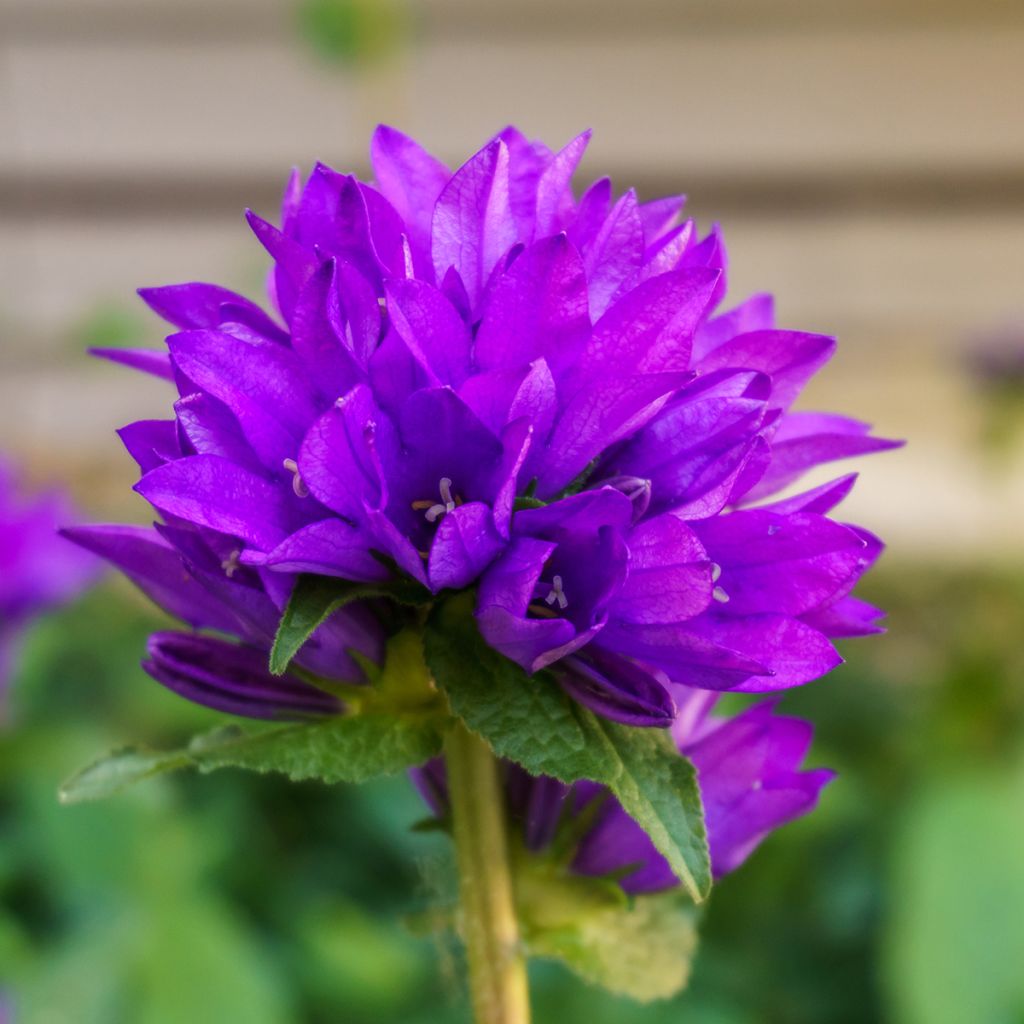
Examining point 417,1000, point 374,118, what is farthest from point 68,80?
point 417,1000

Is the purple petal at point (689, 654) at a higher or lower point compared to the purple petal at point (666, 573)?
lower

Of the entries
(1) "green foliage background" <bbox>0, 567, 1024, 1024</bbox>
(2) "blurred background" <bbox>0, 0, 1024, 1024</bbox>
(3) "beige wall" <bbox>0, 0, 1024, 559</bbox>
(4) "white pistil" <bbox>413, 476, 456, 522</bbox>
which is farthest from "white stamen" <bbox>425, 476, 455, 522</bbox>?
(3) "beige wall" <bbox>0, 0, 1024, 559</bbox>

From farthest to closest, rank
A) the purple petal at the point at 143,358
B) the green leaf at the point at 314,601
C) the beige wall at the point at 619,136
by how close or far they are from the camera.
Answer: the beige wall at the point at 619,136, the purple petal at the point at 143,358, the green leaf at the point at 314,601

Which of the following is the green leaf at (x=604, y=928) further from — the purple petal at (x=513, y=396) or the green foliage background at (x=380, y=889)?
the green foliage background at (x=380, y=889)

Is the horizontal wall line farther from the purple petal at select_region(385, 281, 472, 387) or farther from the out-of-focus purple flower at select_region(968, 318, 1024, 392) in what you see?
the purple petal at select_region(385, 281, 472, 387)

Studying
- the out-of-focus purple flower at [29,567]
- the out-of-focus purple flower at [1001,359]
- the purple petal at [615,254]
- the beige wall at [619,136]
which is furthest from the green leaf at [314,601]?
the beige wall at [619,136]

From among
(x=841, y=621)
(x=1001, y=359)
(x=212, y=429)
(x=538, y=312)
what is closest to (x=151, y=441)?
(x=212, y=429)

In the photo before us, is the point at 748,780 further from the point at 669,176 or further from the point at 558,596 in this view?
the point at 669,176

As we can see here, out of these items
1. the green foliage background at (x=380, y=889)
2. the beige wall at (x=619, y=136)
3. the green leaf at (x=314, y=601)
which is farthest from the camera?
the beige wall at (x=619, y=136)
